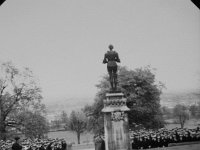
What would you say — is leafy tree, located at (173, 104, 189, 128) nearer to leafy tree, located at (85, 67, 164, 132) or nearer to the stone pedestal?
leafy tree, located at (85, 67, 164, 132)

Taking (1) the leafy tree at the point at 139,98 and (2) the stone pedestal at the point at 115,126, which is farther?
(1) the leafy tree at the point at 139,98

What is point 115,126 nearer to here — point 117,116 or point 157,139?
point 117,116

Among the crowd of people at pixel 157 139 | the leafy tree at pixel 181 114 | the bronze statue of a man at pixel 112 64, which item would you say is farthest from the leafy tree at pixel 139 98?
the leafy tree at pixel 181 114

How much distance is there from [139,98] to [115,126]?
24235 millimetres

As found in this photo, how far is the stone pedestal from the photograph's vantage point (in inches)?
432

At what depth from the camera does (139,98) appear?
3488 centimetres

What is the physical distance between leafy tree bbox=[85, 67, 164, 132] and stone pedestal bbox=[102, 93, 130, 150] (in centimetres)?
2275

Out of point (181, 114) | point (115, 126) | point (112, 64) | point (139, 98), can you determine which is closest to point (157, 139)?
point (115, 126)

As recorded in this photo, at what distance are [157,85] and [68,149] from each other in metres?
18.9

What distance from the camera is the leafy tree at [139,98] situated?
34.3 meters

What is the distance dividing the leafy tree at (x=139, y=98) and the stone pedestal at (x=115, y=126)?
74.6 feet

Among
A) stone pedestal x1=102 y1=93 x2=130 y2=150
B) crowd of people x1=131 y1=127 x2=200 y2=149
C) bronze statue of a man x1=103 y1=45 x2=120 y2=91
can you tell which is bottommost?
crowd of people x1=131 y1=127 x2=200 y2=149

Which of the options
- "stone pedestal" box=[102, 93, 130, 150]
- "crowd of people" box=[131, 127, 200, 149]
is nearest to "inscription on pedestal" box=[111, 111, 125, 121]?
"stone pedestal" box=[102, 93, 130, 150]

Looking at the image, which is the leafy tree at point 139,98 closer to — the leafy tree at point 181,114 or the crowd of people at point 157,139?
the crowd of people at point 157,139
